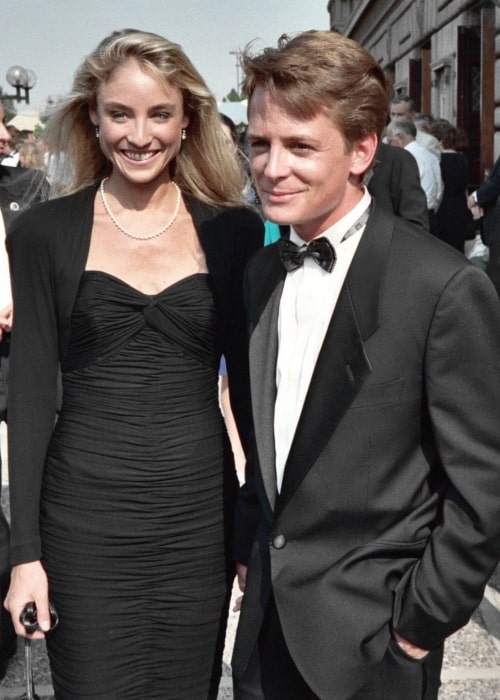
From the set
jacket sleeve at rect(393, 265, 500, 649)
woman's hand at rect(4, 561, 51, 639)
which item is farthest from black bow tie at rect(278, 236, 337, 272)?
woman's hand at rect(4, 561, 51, 639)

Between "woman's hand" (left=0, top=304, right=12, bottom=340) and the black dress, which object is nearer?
"woman's hand" (left=0, top=304, right=12, bottom=340)

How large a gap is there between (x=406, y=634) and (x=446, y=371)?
21.5 inches

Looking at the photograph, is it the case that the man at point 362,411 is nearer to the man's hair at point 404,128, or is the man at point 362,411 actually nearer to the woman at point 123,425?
the woman at point 123,425

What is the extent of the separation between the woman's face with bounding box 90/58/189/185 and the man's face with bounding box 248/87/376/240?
50 cm

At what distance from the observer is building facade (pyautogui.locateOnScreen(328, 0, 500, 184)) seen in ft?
41.7

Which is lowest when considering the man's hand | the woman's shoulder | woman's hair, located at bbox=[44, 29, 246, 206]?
the man's hand

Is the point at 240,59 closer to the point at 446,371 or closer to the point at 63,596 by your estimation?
the point at 446,371

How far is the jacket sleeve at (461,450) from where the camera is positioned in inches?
78.6

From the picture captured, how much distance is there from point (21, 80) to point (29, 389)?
65.7 feet

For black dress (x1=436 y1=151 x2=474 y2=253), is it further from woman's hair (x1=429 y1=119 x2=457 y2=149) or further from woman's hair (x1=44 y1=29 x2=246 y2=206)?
woman's hair (x1=44 y1=29 x2=246 y2=206)

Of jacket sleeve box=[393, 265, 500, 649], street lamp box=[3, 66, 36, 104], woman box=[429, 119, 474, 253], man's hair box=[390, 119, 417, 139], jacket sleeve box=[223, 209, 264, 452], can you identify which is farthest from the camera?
street lamp box=[3, 66, 36, 104]

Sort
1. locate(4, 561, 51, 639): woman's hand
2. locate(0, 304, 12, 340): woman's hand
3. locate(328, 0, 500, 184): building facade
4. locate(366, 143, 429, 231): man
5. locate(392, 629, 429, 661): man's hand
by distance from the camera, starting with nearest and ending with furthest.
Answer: locate(392, 629, 429, 661): man's hand → locate(4, 561, 51, 639): woman's hand → locate(0, 304, 12, 340): woman's hand → locate(366, 143, 429, 231): man → locate(328, 0, 500, 184): building facade

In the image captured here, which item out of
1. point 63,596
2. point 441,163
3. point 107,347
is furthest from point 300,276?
point 441,163

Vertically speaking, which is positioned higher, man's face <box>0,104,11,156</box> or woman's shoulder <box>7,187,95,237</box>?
woman's shoulder <box>7,187,95,237</box>
